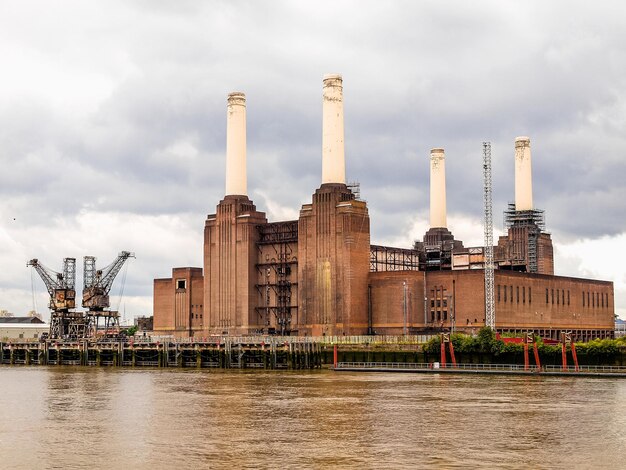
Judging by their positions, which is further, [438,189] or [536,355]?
[438,189]

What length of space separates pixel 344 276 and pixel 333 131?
1868 cm

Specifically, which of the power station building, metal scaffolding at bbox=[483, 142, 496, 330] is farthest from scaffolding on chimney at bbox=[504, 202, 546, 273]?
metal scaffolding at bbox=[483, 142, 496, 330]

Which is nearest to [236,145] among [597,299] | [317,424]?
[597,299]

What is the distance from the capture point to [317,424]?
56125mm

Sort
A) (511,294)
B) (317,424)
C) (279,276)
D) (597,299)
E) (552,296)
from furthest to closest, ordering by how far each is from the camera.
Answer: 1. (597,299)
2. (552,296)
3. (279,276)
4. (511,294)
5. (317,424)

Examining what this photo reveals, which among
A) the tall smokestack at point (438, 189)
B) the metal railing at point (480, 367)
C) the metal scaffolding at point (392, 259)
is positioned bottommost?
the metal railing at point (480, 367)

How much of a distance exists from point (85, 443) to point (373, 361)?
217 ft

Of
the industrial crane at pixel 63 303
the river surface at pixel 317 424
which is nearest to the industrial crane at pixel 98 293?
the industrial crane at pixel 63 303

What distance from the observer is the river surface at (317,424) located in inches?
1772

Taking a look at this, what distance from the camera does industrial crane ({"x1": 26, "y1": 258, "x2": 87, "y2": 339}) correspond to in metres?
147

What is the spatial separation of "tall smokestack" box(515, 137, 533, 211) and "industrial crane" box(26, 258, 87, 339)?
69041mm

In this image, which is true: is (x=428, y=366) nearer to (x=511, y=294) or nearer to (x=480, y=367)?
(x=480, y=367)

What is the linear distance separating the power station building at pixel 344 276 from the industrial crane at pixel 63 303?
15.9 metres

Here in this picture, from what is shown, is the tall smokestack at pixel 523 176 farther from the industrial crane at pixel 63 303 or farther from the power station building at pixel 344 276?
the industrial crane at pixel 63 303
